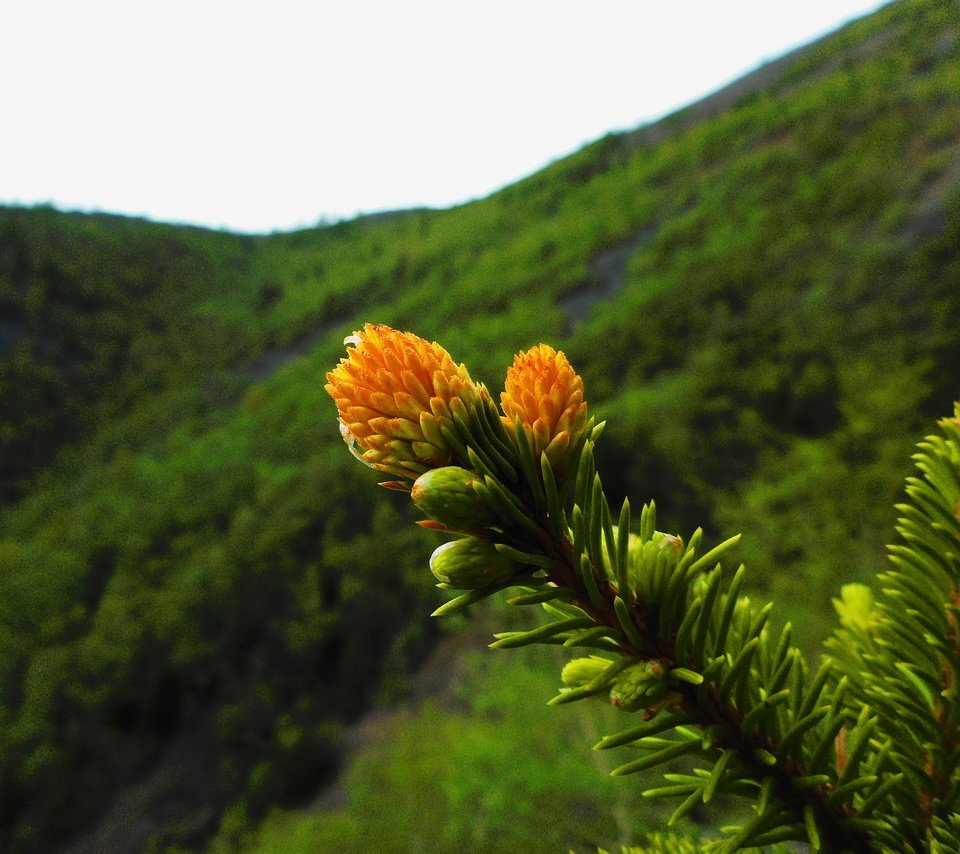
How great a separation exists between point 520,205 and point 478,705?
13.7 metres

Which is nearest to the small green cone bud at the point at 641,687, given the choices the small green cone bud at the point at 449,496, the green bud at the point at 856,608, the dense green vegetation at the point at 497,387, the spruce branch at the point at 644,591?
the spruce branch at the point at 644,591

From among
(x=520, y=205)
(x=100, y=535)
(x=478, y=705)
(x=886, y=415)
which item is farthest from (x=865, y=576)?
(x=520, y=205)

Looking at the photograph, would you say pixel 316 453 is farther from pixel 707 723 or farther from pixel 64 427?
pixel 707 723

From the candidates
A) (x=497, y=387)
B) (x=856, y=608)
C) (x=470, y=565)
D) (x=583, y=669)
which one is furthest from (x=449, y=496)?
(x=497, y=387)

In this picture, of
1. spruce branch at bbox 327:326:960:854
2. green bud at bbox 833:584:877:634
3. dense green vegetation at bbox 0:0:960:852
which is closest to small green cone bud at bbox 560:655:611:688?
spruce branch at bbox 327:326:960:854

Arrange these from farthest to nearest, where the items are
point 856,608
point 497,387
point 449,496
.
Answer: point 497,387 < point 856,608 < point 449,496

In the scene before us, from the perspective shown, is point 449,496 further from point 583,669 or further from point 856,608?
point 856,608

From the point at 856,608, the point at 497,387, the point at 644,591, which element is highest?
the point at 644,591

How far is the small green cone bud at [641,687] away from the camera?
0.27 meters

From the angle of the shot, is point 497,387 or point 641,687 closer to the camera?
point 641,687

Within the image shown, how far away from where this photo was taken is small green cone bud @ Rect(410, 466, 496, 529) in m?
0.25

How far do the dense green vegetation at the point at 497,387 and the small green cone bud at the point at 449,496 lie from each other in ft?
11.0

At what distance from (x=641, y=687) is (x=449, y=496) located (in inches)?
4.7

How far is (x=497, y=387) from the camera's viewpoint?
25.4ft
